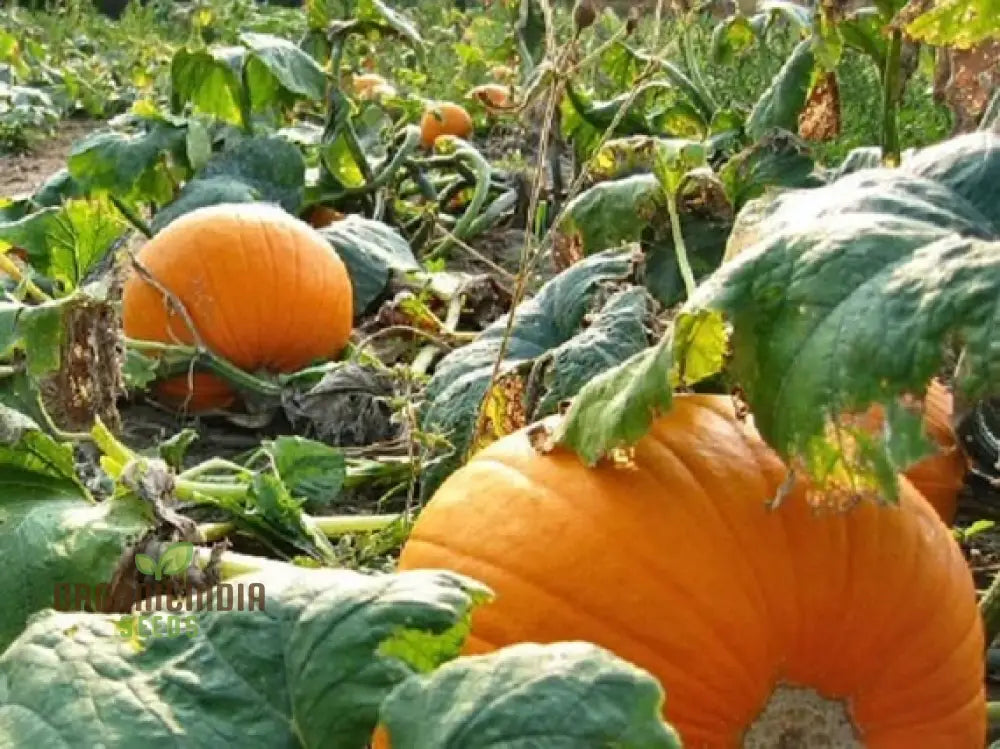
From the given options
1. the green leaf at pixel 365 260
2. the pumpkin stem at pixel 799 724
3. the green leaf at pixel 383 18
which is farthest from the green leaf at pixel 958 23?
the green leaf at pixel 383 18

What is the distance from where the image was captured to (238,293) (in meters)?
2.69

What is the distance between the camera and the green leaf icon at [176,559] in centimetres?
132

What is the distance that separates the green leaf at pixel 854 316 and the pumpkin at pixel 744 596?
0.17 metres

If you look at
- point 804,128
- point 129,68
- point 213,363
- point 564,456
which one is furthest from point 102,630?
point 129,68

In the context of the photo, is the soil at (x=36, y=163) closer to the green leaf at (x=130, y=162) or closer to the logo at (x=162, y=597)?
the green leaf at (x=130, y=162)

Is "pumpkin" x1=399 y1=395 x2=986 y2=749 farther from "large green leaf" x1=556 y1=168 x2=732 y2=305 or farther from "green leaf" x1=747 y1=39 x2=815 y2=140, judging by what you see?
"green leaf" x1=747 y1=39 x2=815 y2=140

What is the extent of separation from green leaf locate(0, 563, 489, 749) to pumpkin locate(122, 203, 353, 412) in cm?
164

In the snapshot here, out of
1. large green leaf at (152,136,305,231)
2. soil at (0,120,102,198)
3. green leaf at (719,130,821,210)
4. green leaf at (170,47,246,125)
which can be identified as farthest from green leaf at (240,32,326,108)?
soil at (0,120,102,198)

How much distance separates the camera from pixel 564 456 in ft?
4.55

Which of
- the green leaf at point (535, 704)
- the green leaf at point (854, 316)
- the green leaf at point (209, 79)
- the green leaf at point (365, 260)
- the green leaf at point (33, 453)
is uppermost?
the green leaf at point (854, 316)

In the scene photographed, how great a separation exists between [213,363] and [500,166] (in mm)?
3080

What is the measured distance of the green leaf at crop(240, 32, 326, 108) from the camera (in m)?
3.29

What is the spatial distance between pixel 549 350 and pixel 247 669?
934 millimetres

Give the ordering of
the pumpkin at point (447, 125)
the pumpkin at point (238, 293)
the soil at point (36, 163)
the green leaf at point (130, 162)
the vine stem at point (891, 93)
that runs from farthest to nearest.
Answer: the soil at point (36, 163) < the pumpkin at point (447, 125) < the green leaf at point (130, 162) < the pumpkin at point (238, 293) < the vine stem at point (891, 93)
